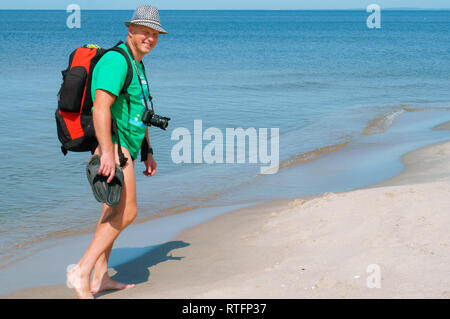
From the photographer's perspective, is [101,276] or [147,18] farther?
[101,276]

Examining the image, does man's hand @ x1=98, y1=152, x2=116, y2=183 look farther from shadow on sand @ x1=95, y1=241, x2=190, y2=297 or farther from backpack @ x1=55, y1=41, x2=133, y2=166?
shadow on sand @ x1=95, y1=241, x2=190, y2=297

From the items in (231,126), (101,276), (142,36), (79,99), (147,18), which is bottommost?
(101,276)

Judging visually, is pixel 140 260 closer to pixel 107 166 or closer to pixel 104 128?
pixel 107 166

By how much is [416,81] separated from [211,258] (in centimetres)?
2100

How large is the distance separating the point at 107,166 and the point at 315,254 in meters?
1.83

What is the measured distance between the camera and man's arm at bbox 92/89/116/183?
3514 mm

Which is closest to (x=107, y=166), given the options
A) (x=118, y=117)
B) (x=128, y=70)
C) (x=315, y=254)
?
(x=118, y=117)

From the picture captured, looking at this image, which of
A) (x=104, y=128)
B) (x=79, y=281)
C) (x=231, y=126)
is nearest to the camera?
(x=104, y=128)

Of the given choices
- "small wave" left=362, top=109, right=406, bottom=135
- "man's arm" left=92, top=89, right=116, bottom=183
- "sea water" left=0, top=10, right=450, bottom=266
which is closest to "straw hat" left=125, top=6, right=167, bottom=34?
"man's arm" left=92, top=89, right=116, bottom=183

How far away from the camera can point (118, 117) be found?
373cm

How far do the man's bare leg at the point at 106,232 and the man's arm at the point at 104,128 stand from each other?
0.21 meters

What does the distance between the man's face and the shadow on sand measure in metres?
1.77

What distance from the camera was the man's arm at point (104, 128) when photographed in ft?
11.5

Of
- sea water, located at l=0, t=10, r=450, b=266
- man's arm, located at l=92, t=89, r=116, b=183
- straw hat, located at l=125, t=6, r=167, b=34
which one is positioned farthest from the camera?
sea water, located at l=0, t=10, r=450, b=266
